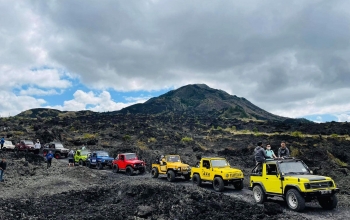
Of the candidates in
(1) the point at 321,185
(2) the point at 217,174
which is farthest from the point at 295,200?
(2) the point at 217,174

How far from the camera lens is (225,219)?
10445 mm

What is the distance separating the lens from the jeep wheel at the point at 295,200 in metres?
10.9

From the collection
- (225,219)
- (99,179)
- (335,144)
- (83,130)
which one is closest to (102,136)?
(83,130)

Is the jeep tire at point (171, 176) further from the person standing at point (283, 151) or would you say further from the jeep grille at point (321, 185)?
the jeep grille at point (321, 185)

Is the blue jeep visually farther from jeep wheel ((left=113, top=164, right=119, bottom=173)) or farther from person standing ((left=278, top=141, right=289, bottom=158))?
person standing ((left=278, top=141, right=289, bottom=158))

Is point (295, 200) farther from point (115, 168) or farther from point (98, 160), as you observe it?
point (98, 160)

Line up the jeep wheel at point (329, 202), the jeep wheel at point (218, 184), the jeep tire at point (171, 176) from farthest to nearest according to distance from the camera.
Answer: the jeep tire at point (171, 176)
the jeep wheel at point (218, 184)
the jeep wheel at point (329, 202)

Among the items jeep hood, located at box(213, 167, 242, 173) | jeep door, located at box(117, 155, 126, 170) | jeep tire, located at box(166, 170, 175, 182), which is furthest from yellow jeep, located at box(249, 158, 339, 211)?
jeep door, located at box(117, 155, 126, 170)

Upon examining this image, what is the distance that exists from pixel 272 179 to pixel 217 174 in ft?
15.6

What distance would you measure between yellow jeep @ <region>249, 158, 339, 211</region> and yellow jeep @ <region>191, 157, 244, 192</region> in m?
2.95

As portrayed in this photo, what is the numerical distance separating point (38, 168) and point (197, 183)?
49.9 ft

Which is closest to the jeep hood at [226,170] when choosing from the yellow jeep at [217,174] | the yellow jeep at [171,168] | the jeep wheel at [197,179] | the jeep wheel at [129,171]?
the yellow jeep at [217,174]

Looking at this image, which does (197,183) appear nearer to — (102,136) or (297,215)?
(297,215)

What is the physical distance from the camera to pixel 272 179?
39.8 feet
